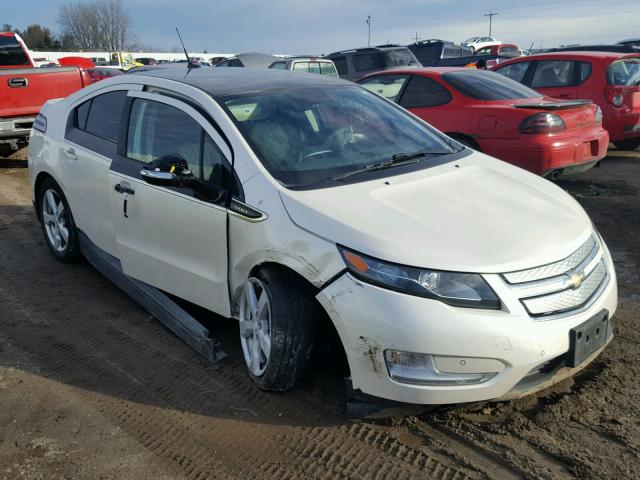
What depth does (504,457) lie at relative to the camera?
105 inches

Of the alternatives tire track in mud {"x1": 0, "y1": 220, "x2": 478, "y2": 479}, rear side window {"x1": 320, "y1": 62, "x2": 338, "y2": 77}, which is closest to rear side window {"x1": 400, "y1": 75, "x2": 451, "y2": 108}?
tire track in mud {"x1": 0, "y1": 220, "x2": 478, "y2": 479}

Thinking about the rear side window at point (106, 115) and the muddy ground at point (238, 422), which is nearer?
the muddy ground at point (238, 422)

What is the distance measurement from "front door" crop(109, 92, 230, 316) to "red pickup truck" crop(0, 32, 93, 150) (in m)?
6.19

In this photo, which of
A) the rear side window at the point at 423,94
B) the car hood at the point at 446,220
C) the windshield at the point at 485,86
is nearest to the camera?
the car hood at the point at 446,220

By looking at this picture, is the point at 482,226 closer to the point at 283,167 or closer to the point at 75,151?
the point at 283,167

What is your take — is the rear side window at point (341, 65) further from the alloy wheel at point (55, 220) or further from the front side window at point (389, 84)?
the alloy wheel at point (55, 220)

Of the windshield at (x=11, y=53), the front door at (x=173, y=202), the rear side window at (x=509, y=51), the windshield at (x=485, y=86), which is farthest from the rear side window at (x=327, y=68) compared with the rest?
the rear side window at (x=509, y=51)

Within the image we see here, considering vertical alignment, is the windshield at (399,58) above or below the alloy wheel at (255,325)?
above

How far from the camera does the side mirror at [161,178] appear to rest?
134 inches

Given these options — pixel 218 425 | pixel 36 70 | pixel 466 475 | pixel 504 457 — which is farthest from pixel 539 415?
pixel 36 70

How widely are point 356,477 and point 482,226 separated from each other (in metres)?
1.28

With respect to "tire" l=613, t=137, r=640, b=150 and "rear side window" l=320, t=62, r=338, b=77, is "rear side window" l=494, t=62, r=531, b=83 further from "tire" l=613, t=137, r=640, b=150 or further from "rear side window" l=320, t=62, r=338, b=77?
"rear side window" l=320, t=62, r=338, b=77

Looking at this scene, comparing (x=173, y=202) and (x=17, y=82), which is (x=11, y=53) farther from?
(x=173, y=202)

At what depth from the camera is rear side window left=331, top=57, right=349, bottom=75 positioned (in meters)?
14.5
